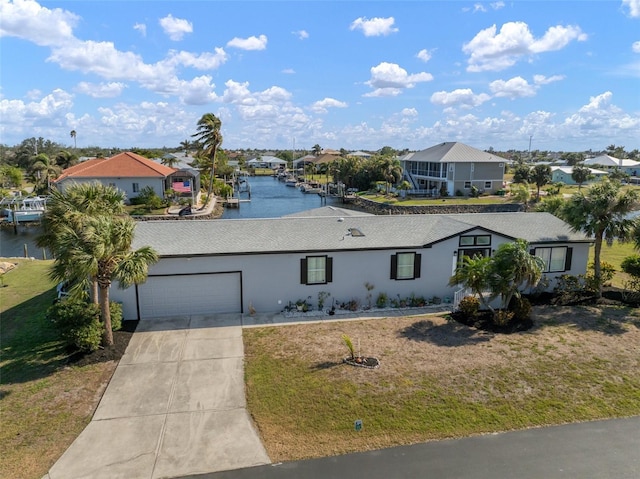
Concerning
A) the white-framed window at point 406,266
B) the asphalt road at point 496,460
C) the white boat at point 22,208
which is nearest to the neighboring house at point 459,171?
the white boat at point 22,208

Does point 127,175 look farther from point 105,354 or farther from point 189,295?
point 105,354

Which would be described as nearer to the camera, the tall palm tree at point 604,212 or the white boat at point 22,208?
the tall palm tree at point 604,212

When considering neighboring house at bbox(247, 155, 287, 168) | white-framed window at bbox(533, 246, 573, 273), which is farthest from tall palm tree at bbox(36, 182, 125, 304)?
neighboring house at bbox(247, 155, 287, 168)

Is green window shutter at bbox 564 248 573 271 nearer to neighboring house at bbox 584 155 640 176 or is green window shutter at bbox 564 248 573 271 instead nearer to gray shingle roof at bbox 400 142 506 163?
gray shingle roof at bbox 400 142 506 163

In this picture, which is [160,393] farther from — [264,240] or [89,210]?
[264,240]

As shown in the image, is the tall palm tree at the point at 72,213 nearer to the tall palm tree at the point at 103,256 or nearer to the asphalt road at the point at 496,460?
the tall palm tree at the point at 103,256

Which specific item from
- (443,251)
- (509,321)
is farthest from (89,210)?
(509,321)
